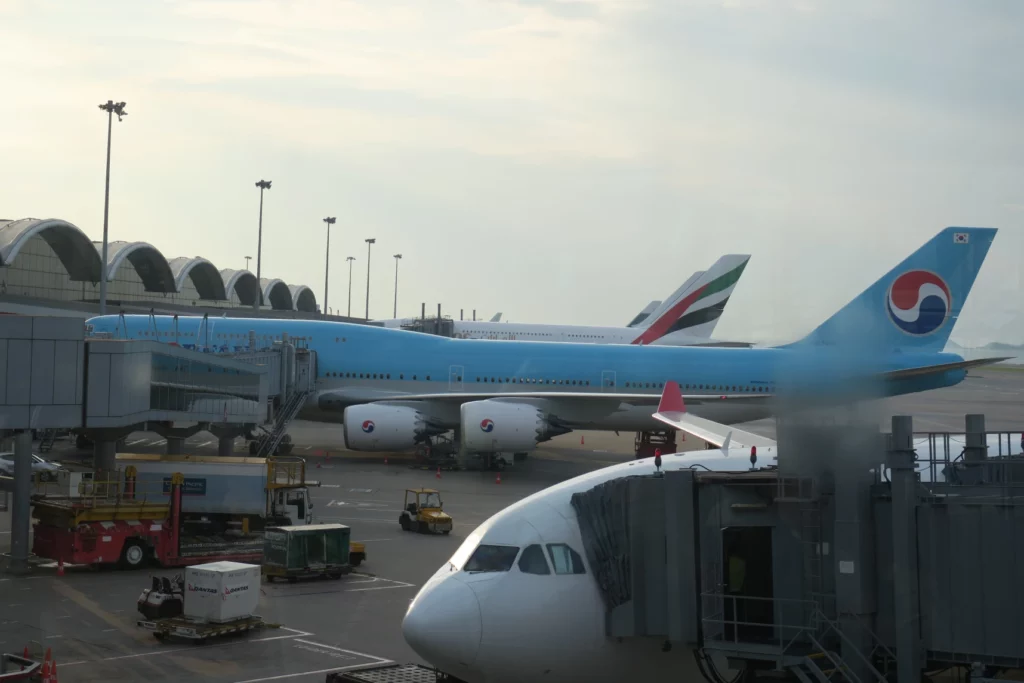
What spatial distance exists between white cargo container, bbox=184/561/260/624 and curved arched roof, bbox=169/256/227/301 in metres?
78.9

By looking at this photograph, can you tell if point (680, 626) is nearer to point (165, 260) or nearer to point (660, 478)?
point (660, 478)

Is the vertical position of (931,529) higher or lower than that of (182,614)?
higher

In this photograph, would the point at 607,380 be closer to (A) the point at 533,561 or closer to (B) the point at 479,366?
(B) the point at 479,366

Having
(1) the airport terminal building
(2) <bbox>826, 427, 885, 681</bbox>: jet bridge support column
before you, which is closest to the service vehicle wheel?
(2) <bbox>826, 427, 885, 681</bbox>: jet bridge support column

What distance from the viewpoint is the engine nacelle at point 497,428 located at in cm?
3809

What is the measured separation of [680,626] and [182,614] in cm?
1099

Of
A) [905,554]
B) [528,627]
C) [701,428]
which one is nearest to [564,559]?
[528,627]

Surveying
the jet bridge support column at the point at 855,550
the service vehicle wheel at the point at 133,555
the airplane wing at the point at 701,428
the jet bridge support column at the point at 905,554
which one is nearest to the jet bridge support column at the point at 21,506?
the service vehicle wheel at the point at 133,555

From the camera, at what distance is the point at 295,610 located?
67.0 feet

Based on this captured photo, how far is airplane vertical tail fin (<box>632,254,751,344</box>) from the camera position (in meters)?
65.6

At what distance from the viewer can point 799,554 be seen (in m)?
12.0

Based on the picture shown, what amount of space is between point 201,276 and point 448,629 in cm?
9632

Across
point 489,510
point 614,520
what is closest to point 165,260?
point 489,510

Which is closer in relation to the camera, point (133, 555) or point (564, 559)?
point (564, 559)
